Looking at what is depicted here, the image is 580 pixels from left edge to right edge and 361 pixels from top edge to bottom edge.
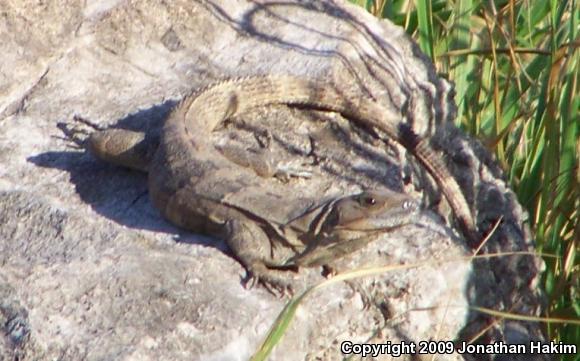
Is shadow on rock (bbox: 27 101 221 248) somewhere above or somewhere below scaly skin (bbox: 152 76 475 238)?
below

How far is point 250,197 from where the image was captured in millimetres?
4926

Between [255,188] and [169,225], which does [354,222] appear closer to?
[255,188]

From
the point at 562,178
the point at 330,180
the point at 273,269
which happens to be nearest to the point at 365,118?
the point at 330,180

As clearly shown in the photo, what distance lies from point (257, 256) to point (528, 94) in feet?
6.93

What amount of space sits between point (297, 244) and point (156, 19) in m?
1.79

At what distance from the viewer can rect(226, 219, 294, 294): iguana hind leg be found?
4.52m

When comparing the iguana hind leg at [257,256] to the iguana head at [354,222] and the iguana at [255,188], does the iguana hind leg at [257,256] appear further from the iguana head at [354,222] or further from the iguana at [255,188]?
the iguana head at [354,222]

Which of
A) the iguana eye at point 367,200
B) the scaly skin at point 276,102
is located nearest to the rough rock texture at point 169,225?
the scaly skin at point 276,102

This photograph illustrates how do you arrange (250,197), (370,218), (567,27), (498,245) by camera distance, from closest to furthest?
(370,218) → (250,197) → (498,245) → (567,27)

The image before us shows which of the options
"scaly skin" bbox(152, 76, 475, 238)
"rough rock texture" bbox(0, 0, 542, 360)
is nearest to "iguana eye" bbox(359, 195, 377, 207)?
"rough rock texture" bbox(0, 0, 542, 360)

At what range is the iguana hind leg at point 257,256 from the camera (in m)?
4.52

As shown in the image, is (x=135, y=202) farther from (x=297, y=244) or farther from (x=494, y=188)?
(x=494, y=188)

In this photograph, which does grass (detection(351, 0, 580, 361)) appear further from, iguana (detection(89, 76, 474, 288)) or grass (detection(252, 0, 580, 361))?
iguana (detection(89, 76, 474, 288))

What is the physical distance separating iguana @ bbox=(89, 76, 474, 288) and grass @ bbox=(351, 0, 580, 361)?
0.44 meters
